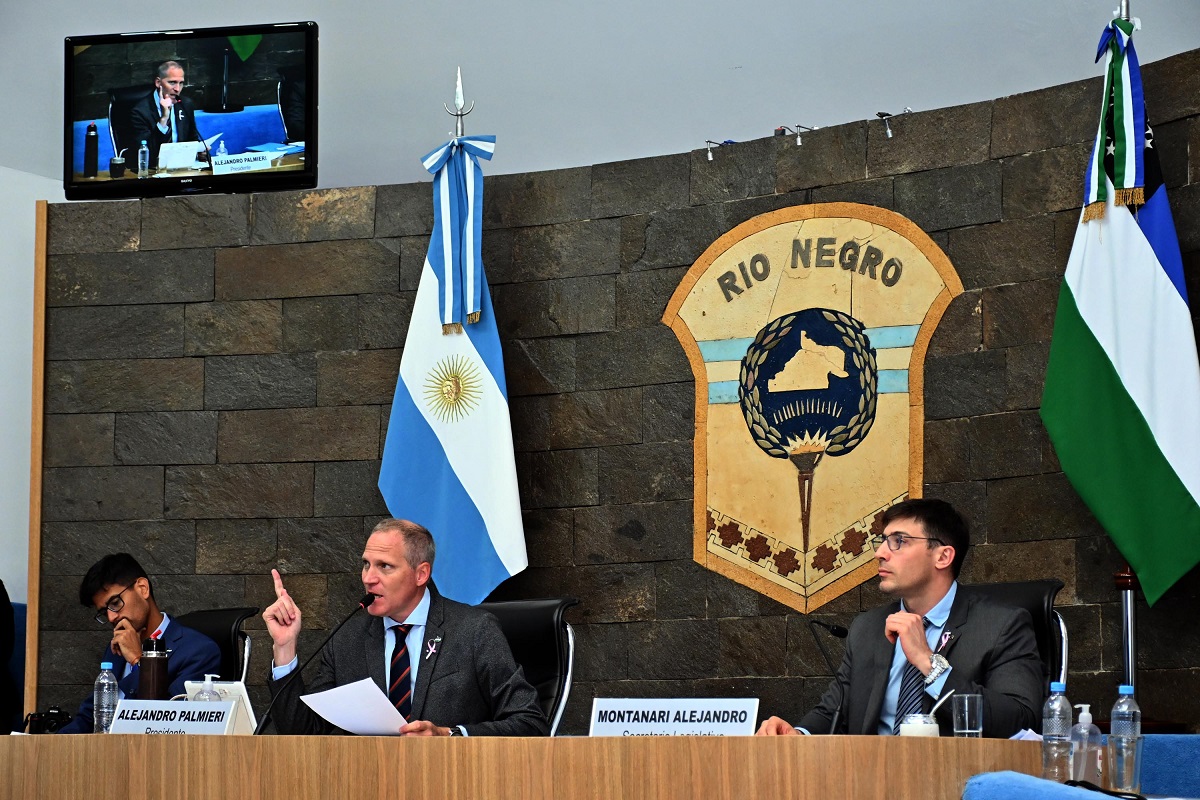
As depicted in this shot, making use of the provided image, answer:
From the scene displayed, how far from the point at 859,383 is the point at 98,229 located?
2726 mm

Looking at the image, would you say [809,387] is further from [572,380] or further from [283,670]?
[283,670]

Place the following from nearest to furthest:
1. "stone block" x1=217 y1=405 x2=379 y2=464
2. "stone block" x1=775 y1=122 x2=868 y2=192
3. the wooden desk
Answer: the wooden desk < "stone block" x1=775 y1=122 x2=868 y2=192 < "stone block" x1=217 y1=405 x2=379 y2=464

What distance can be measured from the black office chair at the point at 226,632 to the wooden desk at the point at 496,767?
1424 mm

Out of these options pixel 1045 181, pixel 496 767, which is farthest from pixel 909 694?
pixel 1045 181

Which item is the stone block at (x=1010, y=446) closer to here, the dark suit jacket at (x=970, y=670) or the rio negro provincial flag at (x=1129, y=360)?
the rio negro provincial flag at (x=1129, y=360)

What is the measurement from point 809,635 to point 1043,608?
4.13 feet

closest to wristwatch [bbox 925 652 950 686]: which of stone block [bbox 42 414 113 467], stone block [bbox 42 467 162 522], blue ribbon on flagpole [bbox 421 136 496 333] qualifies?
blue ribbon on flagpole [bbox 421 136 496 333]

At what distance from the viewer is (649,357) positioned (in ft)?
15.8

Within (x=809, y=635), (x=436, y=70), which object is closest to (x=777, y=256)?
(x=809, y=635)

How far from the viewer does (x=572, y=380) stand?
4922mm

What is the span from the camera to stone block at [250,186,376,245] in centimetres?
513

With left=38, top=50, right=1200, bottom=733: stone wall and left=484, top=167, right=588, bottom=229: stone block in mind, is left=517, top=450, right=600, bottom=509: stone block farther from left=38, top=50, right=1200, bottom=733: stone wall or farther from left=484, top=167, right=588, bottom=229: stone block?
left=484, top=167, right=588, bottom=229: stone block

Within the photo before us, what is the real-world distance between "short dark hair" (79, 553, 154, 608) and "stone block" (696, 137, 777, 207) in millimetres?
2057

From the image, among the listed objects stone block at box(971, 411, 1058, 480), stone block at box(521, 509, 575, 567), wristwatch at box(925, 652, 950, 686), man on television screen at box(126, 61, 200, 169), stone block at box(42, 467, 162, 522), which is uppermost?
man on television screen at box(126, 61, 200, 169)
